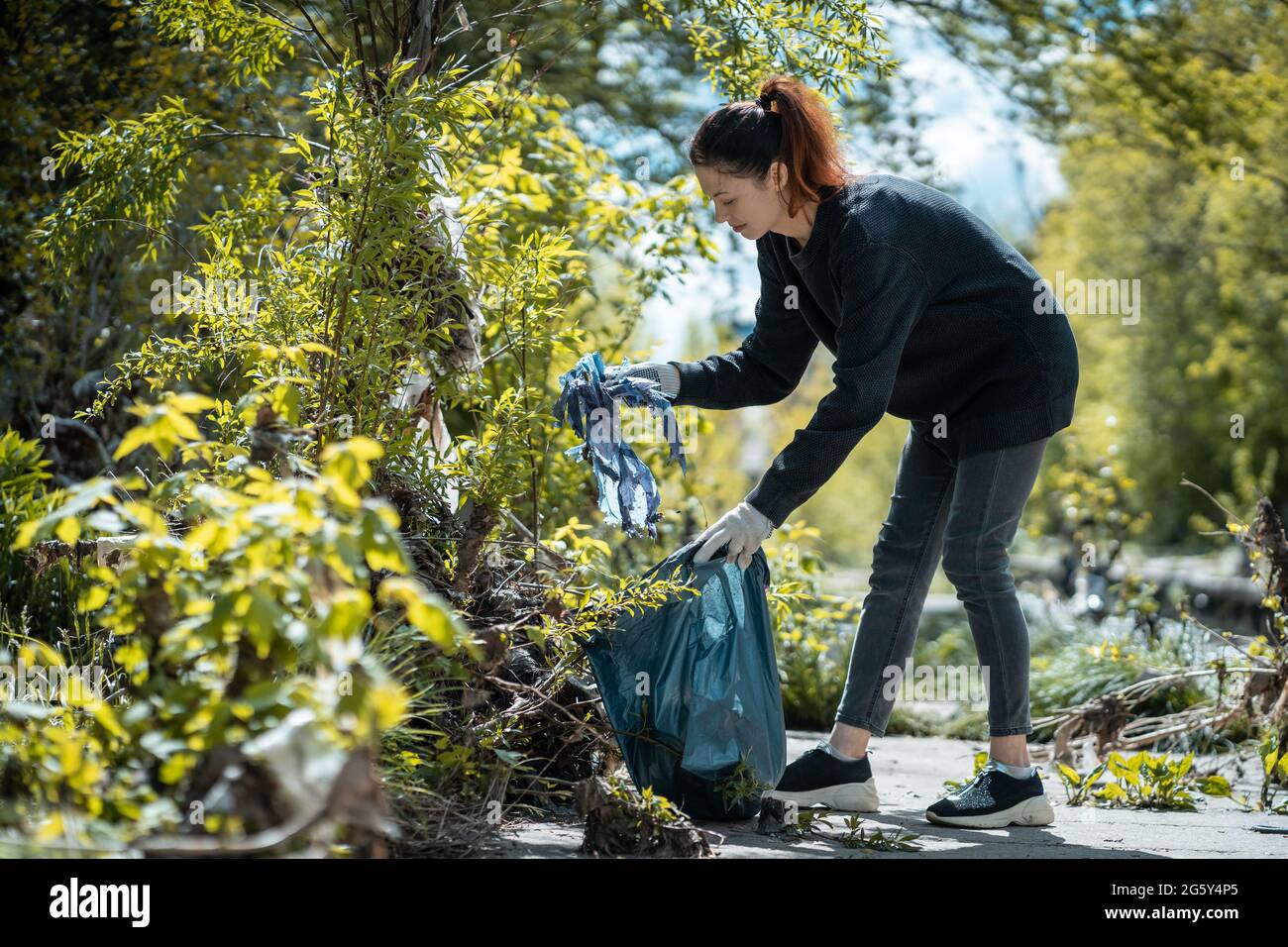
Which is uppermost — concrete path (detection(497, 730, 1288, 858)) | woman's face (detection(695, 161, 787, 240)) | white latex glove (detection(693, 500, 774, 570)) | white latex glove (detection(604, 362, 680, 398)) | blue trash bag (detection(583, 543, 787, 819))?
woman's face (detection(695, 161, 787, 240))

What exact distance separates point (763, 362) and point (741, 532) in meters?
0.69

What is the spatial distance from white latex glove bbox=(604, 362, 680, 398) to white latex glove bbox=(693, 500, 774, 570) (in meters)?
0.47

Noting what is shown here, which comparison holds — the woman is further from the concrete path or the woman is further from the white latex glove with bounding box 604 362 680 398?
the concrete path

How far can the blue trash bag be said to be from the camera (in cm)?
255

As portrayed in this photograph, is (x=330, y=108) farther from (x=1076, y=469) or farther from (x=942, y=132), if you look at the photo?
(x=942, y=132)

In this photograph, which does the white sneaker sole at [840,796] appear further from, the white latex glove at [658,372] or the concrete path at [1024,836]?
the white latex glove at [658,372]

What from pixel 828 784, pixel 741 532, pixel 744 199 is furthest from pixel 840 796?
pixel 744 199

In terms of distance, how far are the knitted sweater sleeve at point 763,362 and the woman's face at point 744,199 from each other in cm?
25

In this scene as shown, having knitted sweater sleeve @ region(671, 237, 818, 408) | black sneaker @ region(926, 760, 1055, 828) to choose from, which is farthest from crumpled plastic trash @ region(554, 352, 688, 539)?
black sneaker @ region(926, 760, 1055, 828)

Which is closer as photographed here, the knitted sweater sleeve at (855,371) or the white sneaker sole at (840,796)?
the knitted sweater sleeve at (855,371)

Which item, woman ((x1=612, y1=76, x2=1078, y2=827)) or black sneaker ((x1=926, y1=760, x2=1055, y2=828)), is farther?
black sneaker ((x1=926, y1=760, x2=1055, y2=828))

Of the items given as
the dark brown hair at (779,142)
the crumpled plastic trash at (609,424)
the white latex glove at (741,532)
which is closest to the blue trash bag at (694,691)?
the white latex glove at (741,532)

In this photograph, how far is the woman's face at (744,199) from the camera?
2.58 m
